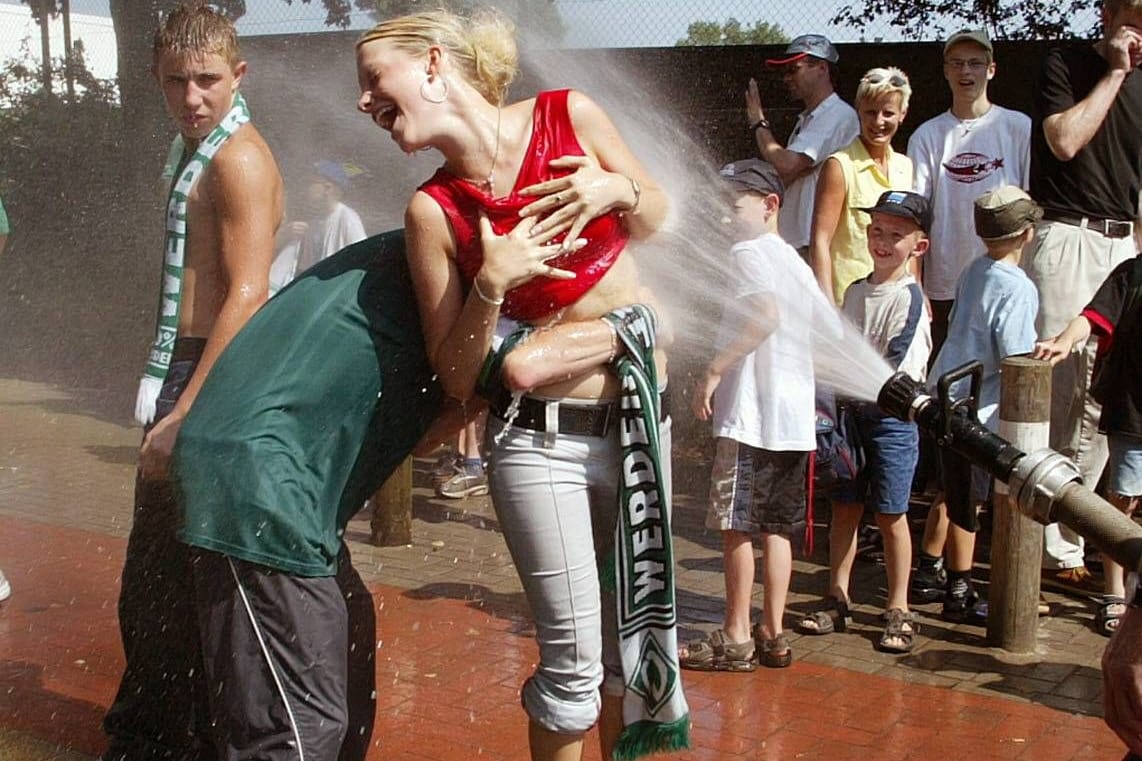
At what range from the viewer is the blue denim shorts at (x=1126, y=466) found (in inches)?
223

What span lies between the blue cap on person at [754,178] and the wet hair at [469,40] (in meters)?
1.83

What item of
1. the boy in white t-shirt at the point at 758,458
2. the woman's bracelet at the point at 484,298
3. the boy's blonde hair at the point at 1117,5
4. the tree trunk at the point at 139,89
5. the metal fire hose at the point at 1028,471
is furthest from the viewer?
the tree trunk at the point at 139,89

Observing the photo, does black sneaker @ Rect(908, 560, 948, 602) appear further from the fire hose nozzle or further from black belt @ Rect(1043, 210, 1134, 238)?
the fire hose nozzle

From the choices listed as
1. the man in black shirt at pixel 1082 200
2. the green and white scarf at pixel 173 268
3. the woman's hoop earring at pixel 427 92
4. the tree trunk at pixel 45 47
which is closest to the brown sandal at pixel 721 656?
the man in black shirt at pixel 1082 200

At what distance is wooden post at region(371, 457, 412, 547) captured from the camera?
6961 mm

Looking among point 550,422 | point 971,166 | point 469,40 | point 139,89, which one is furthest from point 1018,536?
point 139,89

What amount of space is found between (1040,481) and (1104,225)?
4381mm

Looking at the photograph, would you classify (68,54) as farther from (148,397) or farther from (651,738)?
(651,738)

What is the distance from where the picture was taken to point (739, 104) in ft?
30.3

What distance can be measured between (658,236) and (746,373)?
1803 millimetres

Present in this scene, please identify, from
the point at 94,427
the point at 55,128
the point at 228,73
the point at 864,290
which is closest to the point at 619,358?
the point at 228,73

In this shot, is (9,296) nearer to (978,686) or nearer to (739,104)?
(739,104)

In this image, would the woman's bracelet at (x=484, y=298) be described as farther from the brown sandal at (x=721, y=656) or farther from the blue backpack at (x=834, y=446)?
the blue backpack at (x=834, y=446)

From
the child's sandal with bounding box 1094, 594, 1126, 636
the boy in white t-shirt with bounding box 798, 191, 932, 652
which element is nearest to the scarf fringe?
the boy in white t-shirt with bounding box 798, 191, 932, 652
